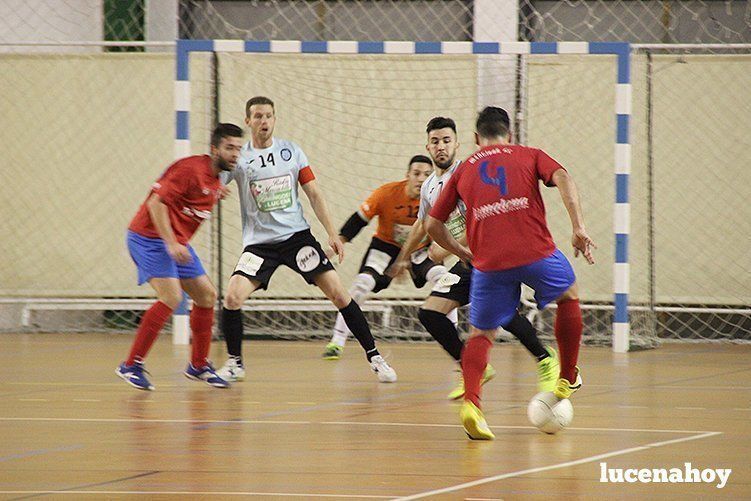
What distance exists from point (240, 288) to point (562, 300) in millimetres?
2728

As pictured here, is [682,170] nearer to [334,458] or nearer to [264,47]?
[264,47]

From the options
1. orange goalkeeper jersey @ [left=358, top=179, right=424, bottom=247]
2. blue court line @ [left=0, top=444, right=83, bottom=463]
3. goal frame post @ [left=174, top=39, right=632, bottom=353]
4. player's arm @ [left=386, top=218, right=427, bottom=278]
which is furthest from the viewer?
goal frame post @ [left=174, top=39, right=632, bottom=353]

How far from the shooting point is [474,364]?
19.0ft

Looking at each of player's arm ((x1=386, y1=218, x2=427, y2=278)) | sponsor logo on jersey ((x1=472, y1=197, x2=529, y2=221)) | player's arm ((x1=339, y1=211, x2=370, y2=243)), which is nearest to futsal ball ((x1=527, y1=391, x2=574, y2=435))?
sponsor logo on jersey ((x1=472, y1=197, x2=529, y2=221))

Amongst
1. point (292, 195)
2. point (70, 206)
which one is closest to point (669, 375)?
point (292, 195)

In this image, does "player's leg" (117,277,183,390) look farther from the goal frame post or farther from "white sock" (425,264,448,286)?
the goal frame post

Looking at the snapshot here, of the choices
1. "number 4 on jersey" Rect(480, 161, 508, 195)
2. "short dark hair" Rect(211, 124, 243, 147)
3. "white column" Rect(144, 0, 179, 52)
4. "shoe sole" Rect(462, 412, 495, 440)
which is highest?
"white column" Rect(144, 0, 179, 52)

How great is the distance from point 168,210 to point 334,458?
Answer: 2820 millimetres

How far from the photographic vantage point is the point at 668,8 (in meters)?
12.9

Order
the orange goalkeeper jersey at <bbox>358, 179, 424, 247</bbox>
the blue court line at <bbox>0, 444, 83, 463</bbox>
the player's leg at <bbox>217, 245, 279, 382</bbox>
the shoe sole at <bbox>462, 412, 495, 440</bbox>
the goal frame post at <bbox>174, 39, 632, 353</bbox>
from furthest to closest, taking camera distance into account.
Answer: the goal frame post at <bbox>174, 39, 632, 353</bbox>
the orange goalkeeper jersey at <bbox>358, 179, 424, 247</bbox>
the player's leg at <bbox>217, 245, 279, 382</bbox>
the shoe sole at <bbox>462, 412, 495, 440</bbox>
the blue court line at <bbox>0, 444, 83, 463</bbox>

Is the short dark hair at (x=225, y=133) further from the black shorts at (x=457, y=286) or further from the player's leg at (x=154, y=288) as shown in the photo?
the black shorts at (x=457, y=286)

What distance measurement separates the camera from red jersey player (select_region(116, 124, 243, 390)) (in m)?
7.56

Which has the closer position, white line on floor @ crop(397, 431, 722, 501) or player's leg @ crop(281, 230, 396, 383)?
white line on floor @ crop(397, 431, 722, 501)

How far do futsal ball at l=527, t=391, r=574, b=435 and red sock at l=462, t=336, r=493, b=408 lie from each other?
1.03ft
